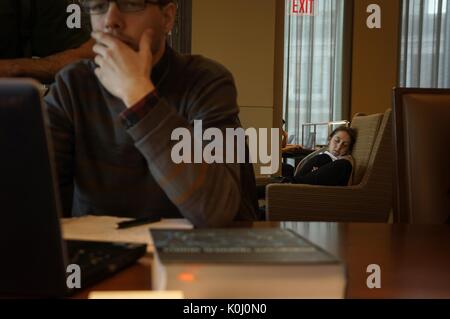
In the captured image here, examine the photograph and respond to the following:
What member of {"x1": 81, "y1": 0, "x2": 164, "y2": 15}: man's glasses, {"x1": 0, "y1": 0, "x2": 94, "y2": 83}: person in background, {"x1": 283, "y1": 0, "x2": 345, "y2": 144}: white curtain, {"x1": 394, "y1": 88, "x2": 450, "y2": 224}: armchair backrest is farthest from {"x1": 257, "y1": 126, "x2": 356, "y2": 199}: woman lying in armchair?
{"x1": 283, "y1": 0, "x2": 345, "y2": 144}: white curtain

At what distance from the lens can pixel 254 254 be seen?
465 mm

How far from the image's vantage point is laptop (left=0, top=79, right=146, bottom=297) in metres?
0.39

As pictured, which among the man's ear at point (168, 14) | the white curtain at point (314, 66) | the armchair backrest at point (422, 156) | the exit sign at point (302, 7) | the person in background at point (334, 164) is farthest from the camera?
the white curtain at point (314, 66)

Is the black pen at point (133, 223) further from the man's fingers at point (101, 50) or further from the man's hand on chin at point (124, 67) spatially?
the man's fingers at point (101, 50)

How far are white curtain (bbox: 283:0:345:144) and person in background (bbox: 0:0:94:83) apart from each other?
187 inches

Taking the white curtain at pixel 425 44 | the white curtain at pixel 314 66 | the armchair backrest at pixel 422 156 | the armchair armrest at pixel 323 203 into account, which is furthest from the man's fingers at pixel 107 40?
the white curtain at pixel 425 44

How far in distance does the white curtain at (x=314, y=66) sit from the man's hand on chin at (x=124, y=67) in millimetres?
5181

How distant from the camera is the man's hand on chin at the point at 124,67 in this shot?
0.89 meters

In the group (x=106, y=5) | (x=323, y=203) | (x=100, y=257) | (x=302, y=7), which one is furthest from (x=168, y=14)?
(x=302, y=7)

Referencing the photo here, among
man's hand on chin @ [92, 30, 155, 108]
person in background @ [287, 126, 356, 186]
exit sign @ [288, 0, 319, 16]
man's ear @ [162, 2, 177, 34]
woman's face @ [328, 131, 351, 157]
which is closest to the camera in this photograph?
man's hand on chin @ [92, 30, 155, 108]

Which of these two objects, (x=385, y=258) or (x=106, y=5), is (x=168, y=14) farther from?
(x=385, y=258)

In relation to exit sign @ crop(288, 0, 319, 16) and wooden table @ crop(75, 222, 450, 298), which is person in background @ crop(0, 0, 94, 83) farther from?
exit sign @ crop(288, 0, 319, 16)

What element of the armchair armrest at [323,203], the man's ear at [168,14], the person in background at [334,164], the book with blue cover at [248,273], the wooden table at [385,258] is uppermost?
the man's ear at [168,14]
